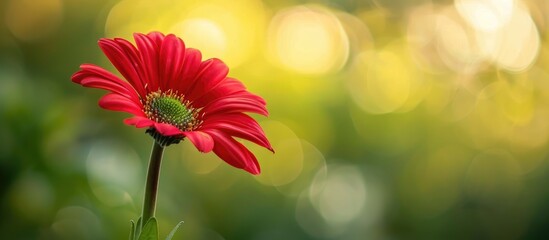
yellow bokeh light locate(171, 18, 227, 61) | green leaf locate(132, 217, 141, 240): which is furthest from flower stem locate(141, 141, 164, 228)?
yellow bokeh light locate(171, 18, 227, 61)

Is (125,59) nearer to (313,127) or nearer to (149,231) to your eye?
(149,231)

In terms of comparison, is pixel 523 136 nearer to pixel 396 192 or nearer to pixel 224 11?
pixel 396 192

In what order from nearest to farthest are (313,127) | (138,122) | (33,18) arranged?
(138,122), (313,127), (33,18)

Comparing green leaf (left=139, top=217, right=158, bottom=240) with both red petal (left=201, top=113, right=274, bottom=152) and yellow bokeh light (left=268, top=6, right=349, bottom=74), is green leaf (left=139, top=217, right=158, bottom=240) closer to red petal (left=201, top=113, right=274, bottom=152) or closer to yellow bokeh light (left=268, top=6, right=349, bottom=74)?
red petal (left=201, top=113, right=274, bottom=152)

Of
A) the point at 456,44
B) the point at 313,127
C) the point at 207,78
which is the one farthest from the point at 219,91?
the point at 456,44

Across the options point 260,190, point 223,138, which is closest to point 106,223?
point 260,190

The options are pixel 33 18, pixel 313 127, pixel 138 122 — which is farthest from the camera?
pixel 33 18
